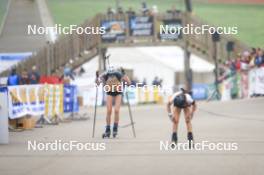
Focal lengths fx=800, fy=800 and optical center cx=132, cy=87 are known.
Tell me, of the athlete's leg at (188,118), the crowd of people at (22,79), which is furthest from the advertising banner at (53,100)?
the athlete's leg at (188,118)

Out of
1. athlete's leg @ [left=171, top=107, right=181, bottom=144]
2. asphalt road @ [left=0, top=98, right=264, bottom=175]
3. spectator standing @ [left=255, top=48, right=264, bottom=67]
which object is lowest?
asphalt road @ [left=0, top=98, right=264, bottom=175]

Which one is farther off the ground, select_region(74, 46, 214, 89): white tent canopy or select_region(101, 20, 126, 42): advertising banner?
select_region(101, 20, 126, 42): advertising banner

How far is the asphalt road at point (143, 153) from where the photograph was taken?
37.2 ft

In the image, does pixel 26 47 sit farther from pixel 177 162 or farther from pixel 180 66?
pixel 177 162

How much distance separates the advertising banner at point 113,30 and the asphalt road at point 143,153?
1612cm

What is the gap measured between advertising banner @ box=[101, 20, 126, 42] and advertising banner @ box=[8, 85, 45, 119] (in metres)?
15.4

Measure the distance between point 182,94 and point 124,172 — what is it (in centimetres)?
345

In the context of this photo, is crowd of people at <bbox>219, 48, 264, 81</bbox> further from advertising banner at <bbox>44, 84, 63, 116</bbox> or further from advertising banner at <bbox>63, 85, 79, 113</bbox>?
advertising banner at <bbox>44, 84, 63, 116</bbox>

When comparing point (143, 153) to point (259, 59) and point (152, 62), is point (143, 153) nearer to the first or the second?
point (259, 59)

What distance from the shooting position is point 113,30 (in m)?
37.2

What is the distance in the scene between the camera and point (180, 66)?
130 feet

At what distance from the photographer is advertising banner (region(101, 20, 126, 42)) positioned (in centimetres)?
3694

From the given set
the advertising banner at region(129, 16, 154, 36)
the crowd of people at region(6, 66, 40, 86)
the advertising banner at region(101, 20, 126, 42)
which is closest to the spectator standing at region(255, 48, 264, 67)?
the crowd of people at region(6, 66, 40, 86)

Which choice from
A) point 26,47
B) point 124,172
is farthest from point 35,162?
point 26,47
